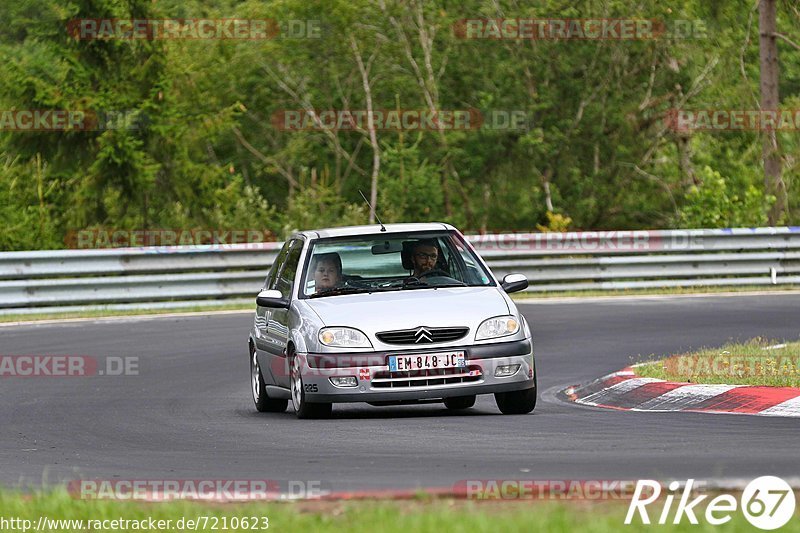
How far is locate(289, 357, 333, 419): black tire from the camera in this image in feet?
38.8

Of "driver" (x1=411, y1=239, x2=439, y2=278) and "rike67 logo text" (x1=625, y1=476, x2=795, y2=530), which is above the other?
"driver" (x1=411, y1=239, x2=439, y2=278)

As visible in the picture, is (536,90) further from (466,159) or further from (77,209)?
(77,209)

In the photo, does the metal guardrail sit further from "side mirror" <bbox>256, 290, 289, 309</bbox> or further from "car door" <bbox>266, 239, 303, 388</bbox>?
"side mirror" <bbox>256, 290, 289, 309</bbox>

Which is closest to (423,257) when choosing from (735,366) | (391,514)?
(735,366)

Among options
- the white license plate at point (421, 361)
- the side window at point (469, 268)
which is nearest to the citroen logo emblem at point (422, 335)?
the white license plate at point (421, 361)

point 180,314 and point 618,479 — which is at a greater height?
point 618,479

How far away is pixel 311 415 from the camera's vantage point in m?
12.0

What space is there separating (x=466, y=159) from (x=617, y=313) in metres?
20.2

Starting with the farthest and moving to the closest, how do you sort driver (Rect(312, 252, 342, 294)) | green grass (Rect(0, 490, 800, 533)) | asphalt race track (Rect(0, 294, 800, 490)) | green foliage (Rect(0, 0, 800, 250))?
green foliage (Rect(0, 0, 800, 250)) → driver (Rect(312, 252, 342, 294)) → asphalt race track (Rect(0, 294, 800, 490)) → green grass (Rect(0, 490, 800, 533))

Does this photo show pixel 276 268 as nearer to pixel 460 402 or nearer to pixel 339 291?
pixel 339 291

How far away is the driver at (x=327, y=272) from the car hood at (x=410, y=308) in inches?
10.6

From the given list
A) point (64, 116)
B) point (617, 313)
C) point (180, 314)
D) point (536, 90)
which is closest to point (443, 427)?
point (617, 313)

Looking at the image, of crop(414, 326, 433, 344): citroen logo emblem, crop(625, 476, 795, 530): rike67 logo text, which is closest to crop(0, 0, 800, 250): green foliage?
crop(414, 326, 433, 344): citroen logo emblem

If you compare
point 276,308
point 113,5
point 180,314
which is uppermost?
point 113,5
